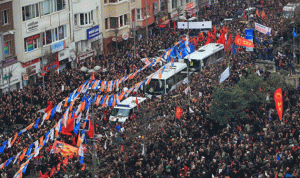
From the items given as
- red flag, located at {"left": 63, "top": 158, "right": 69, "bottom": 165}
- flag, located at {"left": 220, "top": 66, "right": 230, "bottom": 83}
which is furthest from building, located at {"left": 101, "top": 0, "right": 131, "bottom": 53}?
red flag, located at {"left": 63, "top": 158, "right": 69, "bottom": 165}

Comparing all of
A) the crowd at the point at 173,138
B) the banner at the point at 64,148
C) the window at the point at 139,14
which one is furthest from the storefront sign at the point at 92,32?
the banner at the point at 64,148

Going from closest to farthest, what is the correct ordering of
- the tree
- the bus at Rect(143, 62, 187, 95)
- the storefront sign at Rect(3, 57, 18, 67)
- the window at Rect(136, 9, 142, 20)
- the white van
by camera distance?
the tree, the white van, the bus at Rect(143, 62, 187, 95), the storefront sign at Rect(3, 57, 18, 67), the window at Rect(136, 9, 142, 20)

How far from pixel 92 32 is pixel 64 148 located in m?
34.2

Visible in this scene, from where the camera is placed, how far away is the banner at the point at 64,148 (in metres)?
46.9

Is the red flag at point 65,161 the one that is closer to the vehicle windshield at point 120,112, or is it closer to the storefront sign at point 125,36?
the vehicle windshield at point 120,112

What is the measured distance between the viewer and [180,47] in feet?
226

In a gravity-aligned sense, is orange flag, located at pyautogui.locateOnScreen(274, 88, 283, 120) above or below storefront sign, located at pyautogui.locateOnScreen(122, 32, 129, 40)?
above

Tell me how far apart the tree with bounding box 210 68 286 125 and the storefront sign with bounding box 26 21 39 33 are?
70.1 ft

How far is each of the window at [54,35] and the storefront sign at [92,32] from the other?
3.58 meters

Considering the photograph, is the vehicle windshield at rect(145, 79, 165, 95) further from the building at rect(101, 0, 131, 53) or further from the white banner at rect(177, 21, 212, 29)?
the white banner at rect(177, 21, 212, 29)

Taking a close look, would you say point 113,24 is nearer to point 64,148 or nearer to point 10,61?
point 10,61

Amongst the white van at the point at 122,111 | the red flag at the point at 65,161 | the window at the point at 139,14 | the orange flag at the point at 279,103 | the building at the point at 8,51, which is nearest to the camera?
Answer: the red flag at the point at 65,161

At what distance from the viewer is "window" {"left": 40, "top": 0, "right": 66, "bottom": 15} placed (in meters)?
72.1

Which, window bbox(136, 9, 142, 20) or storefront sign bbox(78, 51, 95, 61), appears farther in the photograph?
window bbox(136, 9, 142, 20)
